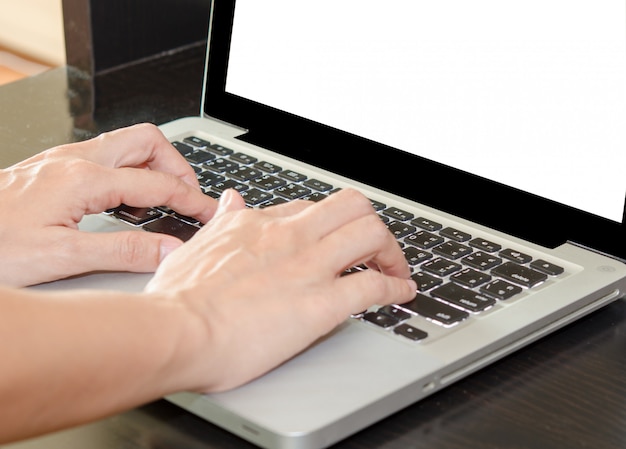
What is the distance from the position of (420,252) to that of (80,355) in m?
0.36

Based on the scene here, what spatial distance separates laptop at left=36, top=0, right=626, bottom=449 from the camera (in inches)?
26.5

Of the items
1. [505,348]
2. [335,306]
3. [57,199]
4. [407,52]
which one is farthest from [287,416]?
[407,52]

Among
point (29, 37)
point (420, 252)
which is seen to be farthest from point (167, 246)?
point (29, 37)

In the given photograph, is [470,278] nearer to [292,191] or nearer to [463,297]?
[463,297]

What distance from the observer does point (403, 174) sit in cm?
94

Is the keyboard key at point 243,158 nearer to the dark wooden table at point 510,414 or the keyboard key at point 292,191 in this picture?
the keyboard key at point 292,191

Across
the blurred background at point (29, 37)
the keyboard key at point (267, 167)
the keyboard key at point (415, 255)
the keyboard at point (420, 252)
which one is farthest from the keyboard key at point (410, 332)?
the blurred background at point (29, 37)

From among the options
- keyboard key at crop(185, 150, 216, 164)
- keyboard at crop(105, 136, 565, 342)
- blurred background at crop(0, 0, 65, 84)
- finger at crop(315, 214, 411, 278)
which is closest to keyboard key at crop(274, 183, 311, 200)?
keyboard at crop(105, 136, 565, 342)

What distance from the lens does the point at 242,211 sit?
0.73m

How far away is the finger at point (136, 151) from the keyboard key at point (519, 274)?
286 millimetres

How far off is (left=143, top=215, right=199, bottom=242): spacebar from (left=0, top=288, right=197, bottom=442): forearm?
0.26 m

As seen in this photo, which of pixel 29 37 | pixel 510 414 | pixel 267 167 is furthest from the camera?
pixel 29 37

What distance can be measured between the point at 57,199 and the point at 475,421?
36 cm

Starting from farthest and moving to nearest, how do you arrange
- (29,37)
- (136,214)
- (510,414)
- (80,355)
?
(29,37), (136,214), (510,414), (80,355)
